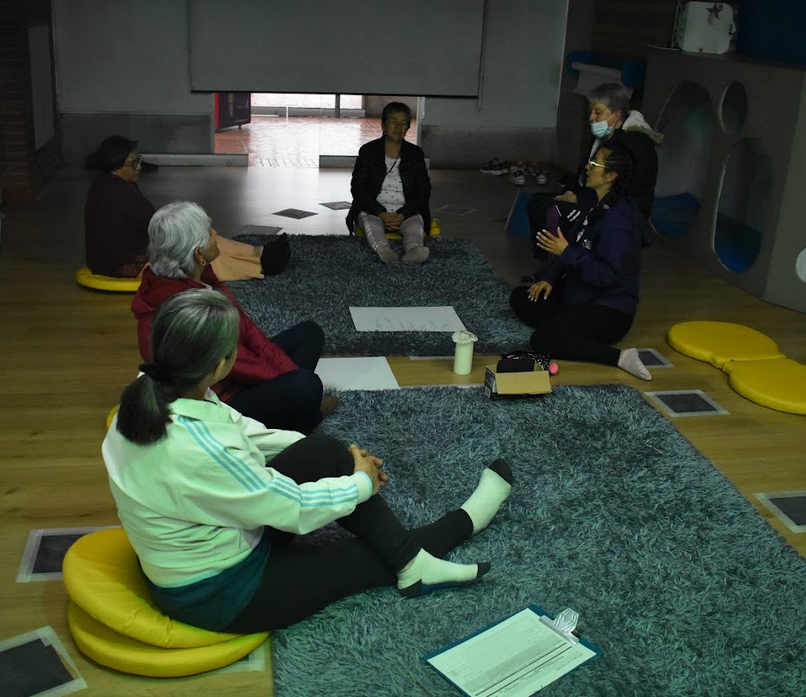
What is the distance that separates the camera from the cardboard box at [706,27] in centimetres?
532

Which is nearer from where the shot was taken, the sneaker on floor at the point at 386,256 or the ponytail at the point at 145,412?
the ponytail at the point at 145,412

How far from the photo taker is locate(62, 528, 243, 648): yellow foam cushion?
1.96 meters

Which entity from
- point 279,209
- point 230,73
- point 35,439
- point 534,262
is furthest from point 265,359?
point 230,73

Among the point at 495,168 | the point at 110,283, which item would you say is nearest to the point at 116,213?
the point at 110,283

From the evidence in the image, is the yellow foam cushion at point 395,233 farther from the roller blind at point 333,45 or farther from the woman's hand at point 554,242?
the roller blind at point 333,45

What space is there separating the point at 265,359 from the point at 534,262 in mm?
2620

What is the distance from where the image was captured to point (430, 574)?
2264mm

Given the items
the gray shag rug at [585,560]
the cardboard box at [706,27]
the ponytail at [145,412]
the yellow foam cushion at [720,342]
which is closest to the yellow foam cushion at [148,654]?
the gray shag rug at [585,560]

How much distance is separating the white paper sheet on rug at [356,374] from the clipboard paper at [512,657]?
1.41 metres

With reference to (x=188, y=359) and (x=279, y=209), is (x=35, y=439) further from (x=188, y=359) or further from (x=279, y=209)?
(x=279, y=209)

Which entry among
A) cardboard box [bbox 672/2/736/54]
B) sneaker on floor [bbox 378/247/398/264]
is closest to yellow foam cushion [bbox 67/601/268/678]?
sneaker on floor [bbox 378/247/398/264]

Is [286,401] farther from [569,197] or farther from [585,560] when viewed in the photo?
[569,197]

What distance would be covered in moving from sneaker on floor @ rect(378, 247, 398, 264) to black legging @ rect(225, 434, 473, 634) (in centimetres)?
283

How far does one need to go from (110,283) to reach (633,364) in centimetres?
242
